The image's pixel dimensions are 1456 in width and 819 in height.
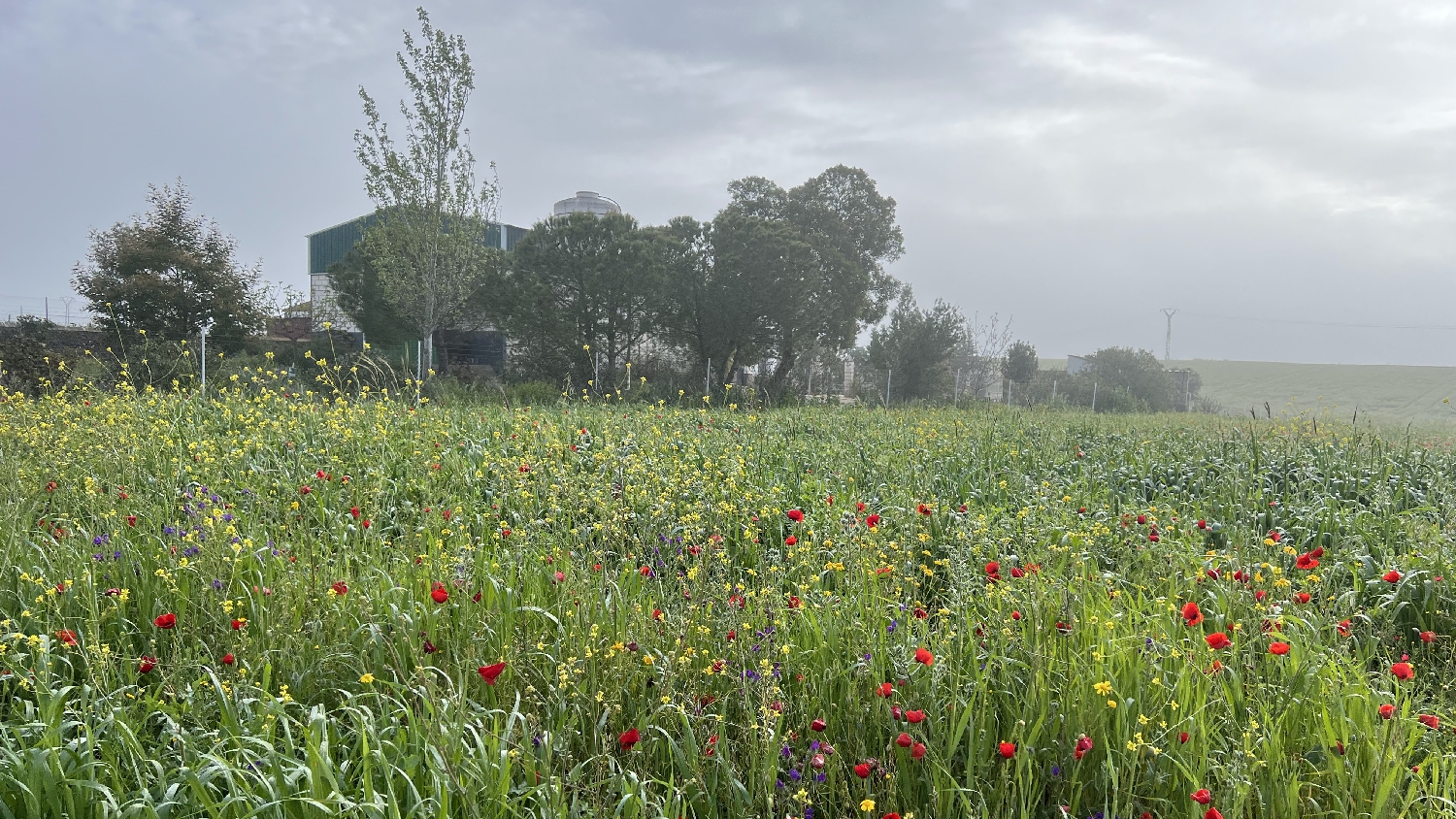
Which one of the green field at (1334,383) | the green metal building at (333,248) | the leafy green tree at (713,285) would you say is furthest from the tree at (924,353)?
the green field at (1334,383)

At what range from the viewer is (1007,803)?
2006 millimetres

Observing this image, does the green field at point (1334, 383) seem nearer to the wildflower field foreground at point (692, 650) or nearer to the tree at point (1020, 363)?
the tree at point (1020, 363)

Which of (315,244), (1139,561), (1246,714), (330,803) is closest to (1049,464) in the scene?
(1139,561)

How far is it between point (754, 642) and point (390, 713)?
1.15 metres

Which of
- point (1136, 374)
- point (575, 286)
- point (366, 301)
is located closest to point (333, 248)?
point (366, 301)

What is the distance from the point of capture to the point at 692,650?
244cm

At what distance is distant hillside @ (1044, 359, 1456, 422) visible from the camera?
47438mm

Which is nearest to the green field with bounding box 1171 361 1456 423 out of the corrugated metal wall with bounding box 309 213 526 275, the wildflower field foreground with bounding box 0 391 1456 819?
the corrugated metal wall with bounding box 309 213 526 275

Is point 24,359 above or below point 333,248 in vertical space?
below

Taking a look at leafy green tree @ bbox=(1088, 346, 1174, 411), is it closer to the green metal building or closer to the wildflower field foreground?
the green metal building

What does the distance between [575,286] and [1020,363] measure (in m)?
21.8

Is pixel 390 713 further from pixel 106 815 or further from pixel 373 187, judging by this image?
pixel 373 187

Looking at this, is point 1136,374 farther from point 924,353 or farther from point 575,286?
point 575,286

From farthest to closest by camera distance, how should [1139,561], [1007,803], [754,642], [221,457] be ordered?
[221,457], [1139,561], [754,642], [1007,803]
